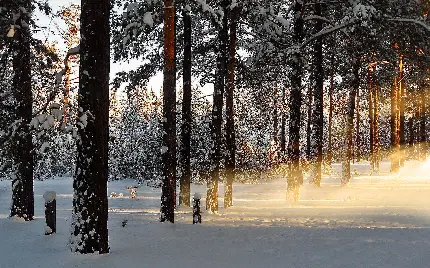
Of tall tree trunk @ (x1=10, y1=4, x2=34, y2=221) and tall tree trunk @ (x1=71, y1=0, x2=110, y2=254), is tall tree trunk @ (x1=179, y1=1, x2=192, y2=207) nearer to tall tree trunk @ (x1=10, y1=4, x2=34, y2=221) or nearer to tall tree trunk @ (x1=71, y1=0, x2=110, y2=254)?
tall tree trunk @ (x1=10, y1=4, x2=34, y2=221)

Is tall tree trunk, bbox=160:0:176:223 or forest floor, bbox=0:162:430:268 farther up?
tall tree trunk, bbox=160:0:176:223

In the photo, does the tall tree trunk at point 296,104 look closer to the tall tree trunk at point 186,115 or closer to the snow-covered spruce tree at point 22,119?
the tall tree trunk at point 186,115

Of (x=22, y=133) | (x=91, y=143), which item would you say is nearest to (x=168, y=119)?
(x=22, y=133)

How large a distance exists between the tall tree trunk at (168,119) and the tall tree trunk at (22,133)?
163 inches

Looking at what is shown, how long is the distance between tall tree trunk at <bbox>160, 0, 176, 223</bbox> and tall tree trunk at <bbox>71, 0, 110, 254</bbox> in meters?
4.33

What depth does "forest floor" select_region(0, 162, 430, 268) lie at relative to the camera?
7121mm

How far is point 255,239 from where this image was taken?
9.17 metres

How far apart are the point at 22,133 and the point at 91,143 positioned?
631cm

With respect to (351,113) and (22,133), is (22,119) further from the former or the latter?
(351,113)

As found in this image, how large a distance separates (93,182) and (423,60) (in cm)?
1325

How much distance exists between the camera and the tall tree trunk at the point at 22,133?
500 inches

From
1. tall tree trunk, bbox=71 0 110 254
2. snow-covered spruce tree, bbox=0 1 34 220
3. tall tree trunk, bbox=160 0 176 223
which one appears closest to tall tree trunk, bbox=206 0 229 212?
tall tree trunk, bbox=160 0 176 223

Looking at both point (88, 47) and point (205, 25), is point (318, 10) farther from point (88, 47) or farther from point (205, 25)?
point (88, 47)

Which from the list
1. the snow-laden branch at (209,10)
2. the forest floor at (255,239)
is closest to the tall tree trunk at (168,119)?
the forest floor at (255,239)
